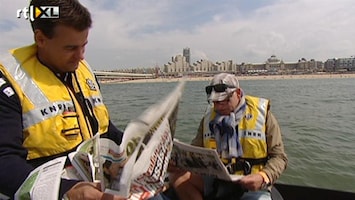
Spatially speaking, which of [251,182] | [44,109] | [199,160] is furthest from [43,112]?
[251,182]

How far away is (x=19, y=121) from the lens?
1.39 metres

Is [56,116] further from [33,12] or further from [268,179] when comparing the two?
[268,179]

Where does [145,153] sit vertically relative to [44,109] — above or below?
below

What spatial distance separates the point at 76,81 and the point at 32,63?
0.92 ft

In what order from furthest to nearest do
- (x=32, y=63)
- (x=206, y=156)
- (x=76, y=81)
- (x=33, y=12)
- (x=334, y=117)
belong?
(x=334, y=117)
(x=206, y=156)
(x=76, y=81)
(x=32, y=63)
(x=33, y=12)

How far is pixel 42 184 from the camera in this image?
1.15 m

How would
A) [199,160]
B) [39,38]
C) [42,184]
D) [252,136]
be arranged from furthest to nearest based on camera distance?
[252,136], [199,160], [39,38], [42,184]

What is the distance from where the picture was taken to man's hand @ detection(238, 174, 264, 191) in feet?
7.34

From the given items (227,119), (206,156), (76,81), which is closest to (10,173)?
(76,81)

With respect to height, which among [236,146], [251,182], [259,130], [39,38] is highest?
[39,38]

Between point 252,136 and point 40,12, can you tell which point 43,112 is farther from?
point 252,136

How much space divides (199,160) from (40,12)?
1241 mm

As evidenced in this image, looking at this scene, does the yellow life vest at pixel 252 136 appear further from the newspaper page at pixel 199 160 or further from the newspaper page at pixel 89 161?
the newspaper page at pixel 89 161

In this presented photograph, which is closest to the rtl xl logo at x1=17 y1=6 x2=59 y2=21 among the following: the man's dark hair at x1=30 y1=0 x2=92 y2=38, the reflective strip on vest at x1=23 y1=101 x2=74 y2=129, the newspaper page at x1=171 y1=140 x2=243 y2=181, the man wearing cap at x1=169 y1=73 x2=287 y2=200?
the man's dark hair at x1=30 y1=0 x2=92 y2=38
